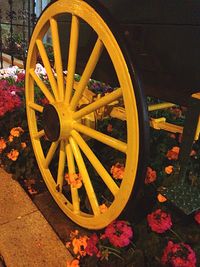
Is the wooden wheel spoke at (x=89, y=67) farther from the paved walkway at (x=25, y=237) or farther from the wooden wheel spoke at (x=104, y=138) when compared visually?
the paved walkway at (x=25, y=237)

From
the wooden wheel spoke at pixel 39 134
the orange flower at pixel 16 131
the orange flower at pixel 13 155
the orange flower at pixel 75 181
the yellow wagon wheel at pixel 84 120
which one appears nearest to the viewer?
the yellow wagon wheel at pixel 84 120

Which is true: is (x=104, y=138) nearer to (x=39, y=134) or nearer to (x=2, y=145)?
(x=39, y=134)

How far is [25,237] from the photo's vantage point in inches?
68.9

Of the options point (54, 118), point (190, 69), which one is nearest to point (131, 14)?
A: point (190, 69)

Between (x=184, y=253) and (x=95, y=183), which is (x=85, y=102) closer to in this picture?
(x=95, y=183)

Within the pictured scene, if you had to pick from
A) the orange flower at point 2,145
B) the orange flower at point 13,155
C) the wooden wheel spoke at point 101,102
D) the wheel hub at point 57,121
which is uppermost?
the wooden wheel spoke at point 101,102

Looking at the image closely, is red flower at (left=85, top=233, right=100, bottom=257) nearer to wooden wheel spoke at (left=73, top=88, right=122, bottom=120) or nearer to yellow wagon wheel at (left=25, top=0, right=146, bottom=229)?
yellow wagon wheel at (left=25, top=0, right=146, bottom=229)

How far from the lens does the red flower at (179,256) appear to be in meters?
1.21

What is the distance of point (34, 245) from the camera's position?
1.70m

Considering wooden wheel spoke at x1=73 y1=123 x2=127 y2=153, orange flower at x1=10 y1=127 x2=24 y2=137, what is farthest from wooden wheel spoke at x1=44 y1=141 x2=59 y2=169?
orange flower at x1=10 y1=127 x2=24 y2=137

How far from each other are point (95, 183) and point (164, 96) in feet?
2.62

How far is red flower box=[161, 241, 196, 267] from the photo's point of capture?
1.21m

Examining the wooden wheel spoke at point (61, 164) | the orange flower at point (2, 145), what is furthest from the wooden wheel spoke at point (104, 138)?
the orange flower at point (2, 145)

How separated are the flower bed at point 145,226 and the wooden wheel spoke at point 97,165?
0.43 feet
